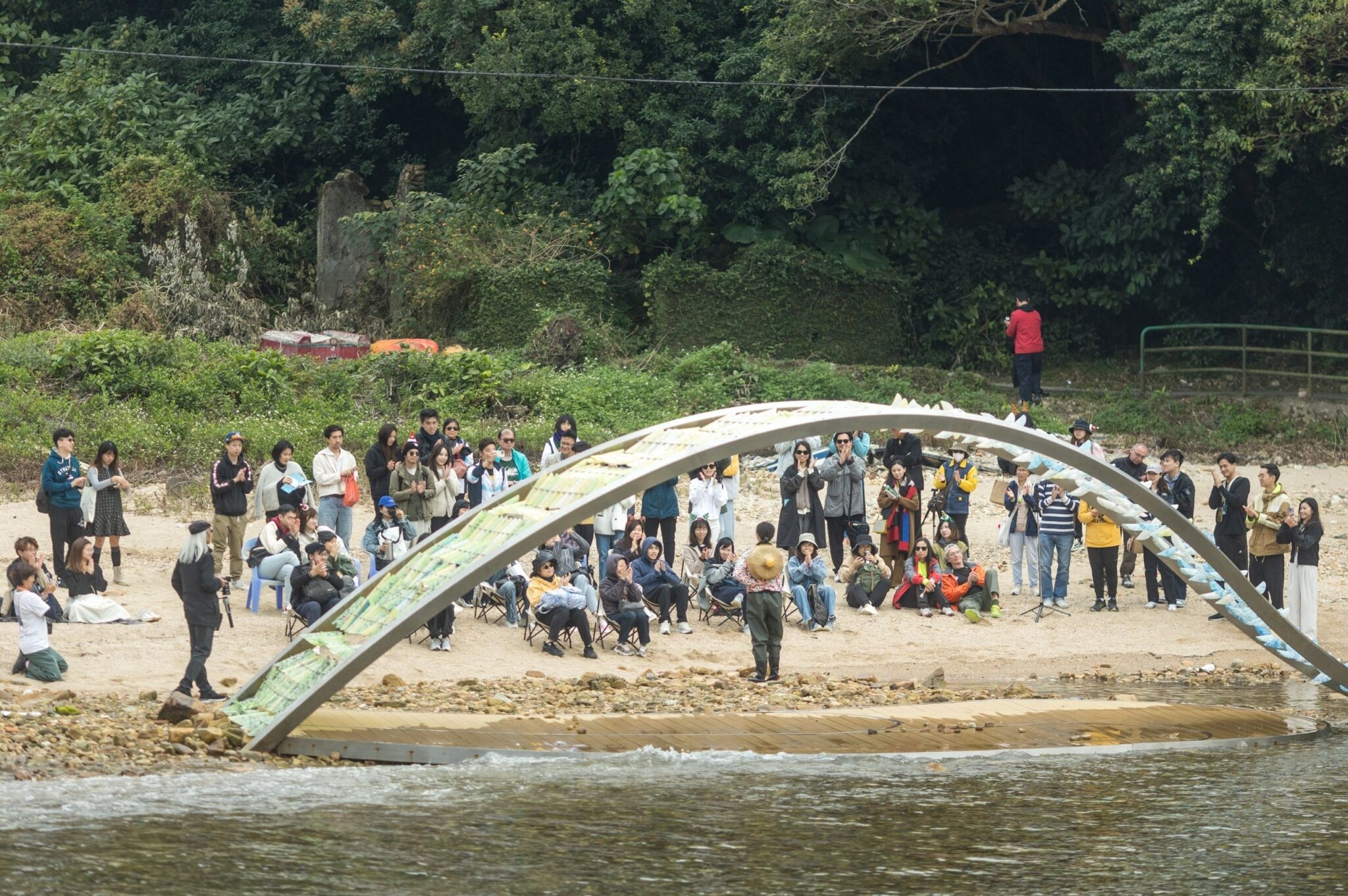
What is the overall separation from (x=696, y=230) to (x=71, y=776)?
2037 centimetres

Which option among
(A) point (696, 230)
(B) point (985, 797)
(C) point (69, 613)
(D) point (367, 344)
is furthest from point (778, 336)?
(B) point (985, 797)

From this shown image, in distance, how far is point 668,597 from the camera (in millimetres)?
15570

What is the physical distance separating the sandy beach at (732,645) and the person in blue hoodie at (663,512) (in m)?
1.32

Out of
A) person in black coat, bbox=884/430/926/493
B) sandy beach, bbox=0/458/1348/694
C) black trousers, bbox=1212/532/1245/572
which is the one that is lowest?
sandy beach, bbox=0/458/1348/694

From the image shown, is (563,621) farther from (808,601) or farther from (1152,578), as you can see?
(1152,578)

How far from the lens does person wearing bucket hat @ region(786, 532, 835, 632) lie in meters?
15.9

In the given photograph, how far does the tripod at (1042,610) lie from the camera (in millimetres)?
16531

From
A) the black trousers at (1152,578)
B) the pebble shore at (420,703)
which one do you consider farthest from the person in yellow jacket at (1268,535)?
the black trousers at (1152,578)

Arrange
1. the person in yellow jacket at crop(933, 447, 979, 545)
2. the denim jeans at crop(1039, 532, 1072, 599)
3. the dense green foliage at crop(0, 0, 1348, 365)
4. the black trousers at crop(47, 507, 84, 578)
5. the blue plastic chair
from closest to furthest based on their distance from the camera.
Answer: the blue plastic chair → the black trousers at crop(47, 507, 84, 578) → the denim jeans at crop(1039, 532, 1072, 599) → the person in yellow jacket at crop(933, 447, 979, 545) → the dense green foliage at crop(0, 0, 1348, 365)

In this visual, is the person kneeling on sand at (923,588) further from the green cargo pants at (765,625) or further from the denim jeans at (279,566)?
the denim jeans at (279,566)

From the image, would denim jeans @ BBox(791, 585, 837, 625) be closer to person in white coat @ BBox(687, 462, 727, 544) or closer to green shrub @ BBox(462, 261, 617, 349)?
person in white coat @ BBox(687, 462, 727, 544)

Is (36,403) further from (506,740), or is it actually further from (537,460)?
(506,740)

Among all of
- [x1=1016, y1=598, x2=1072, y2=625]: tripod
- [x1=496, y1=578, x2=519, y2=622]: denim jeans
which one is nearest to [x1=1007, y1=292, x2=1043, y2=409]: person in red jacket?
[x1=1016, y1=598, x2=1072, y2=625]: tripod

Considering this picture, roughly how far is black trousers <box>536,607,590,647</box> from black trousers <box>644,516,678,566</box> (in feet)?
7.61
